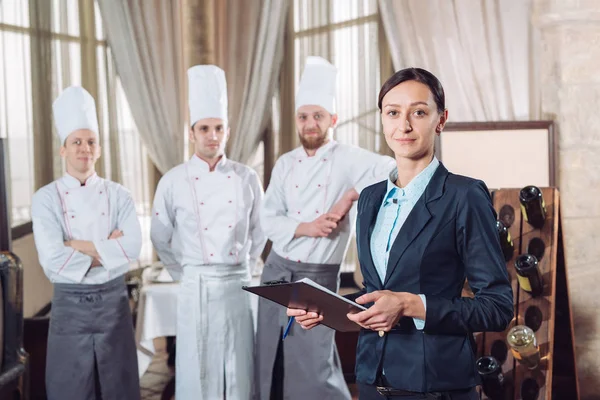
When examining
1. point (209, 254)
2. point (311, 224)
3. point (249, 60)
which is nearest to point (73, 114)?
point (209, 254)

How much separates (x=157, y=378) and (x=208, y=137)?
166 cm

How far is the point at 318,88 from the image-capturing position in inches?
129

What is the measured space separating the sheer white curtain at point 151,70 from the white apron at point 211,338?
214 centimetres

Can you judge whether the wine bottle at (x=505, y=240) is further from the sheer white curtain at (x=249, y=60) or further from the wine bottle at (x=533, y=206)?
the sheer white curtain at (x=249, y=60)

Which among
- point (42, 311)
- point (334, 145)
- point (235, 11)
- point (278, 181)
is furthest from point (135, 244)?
point (235, 11)

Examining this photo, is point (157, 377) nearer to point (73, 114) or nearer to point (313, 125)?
point (73, 114)

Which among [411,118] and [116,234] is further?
[116,234]

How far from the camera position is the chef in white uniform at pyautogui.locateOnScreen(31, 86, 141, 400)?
303 centimetres

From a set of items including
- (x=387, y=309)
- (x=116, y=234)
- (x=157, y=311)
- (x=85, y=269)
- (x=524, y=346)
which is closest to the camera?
(x=387, y=309)

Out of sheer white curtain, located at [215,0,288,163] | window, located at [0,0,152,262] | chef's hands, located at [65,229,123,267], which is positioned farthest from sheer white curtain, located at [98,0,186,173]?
chef's hands, located at [65,229,123,267]

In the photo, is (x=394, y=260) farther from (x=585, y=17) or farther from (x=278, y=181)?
(x=585, y=17)

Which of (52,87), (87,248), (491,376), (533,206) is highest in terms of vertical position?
(52,87)

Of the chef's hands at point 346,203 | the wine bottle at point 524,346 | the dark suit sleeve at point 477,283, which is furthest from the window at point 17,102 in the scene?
the dark suit sleeve at point 477,283

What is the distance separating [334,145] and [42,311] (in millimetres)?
2525
